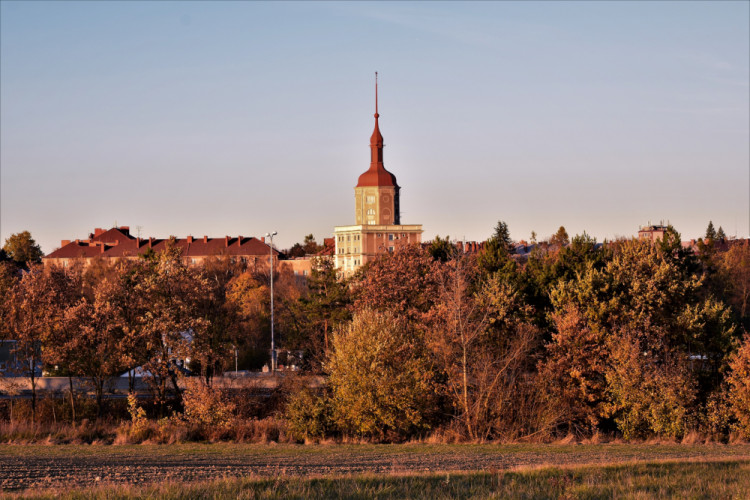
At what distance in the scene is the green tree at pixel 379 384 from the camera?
3719 centimetres

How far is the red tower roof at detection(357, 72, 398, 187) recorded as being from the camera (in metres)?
121

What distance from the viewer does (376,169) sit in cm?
12175

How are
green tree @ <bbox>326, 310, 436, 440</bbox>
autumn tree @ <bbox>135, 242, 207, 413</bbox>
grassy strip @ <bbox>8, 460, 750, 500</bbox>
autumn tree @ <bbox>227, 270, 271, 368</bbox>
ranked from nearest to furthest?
grassy strip @ <bbox>8, 460, 750, 500</bbox> → green tree @ <bbox>326, 310, 436, 440</bbox> → autumn tree @ <bbox>135, 242, 207, 413</bbox> → autumn tree @ <bbox>227, 270, 271, 368</bbox>

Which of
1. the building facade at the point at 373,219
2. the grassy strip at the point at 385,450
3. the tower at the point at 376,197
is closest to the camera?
the grassy strip at the point at 385,450

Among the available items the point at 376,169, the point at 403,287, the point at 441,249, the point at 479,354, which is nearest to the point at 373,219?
the point at 376,169

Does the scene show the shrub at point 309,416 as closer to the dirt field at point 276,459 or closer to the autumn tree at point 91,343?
the dirt field at point 276,459

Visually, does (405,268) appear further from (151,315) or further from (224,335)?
(151,315)

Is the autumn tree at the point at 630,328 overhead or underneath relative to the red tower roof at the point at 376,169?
underneath

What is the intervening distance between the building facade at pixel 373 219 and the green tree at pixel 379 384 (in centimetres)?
7775

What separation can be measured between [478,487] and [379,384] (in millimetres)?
18246

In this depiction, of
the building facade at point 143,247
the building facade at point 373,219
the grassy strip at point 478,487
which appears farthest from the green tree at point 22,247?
the grassy strip at point 478,487

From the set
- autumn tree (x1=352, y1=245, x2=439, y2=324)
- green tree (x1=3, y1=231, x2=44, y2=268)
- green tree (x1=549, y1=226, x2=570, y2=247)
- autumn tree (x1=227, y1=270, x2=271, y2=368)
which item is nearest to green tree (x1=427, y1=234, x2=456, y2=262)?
autumn tree (x1=352, y1=245, x2=439, y2=324)

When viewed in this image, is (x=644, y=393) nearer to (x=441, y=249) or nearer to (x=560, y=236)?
(x=441, y=249)

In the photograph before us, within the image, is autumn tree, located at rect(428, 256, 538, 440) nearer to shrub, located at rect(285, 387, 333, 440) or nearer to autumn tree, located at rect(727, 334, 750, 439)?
shrub, located at rect(285, 387, 333, 440)
